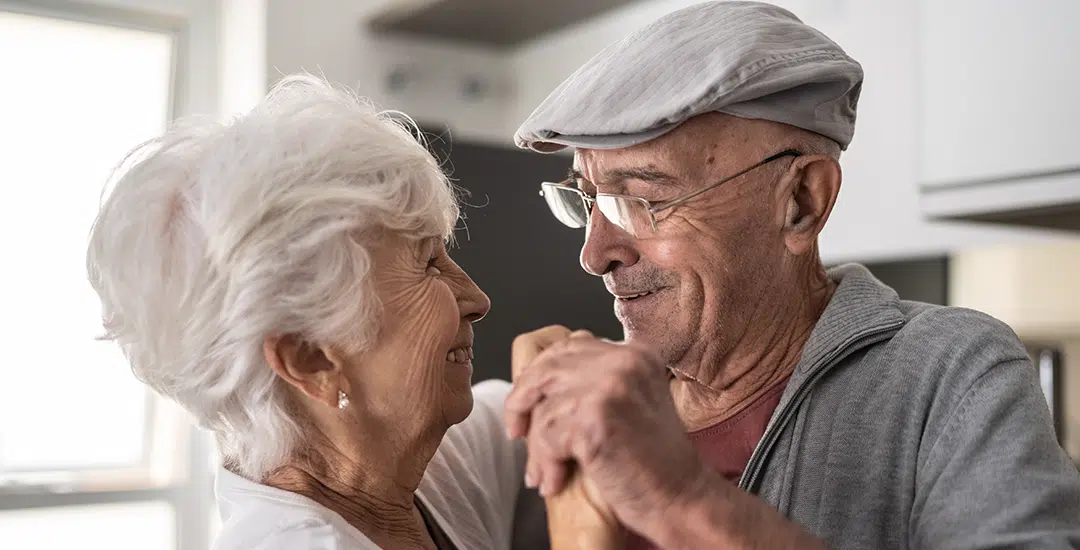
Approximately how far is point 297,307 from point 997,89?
144cm

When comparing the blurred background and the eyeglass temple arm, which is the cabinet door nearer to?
the blurred background

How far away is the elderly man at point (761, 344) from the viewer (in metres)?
0.89

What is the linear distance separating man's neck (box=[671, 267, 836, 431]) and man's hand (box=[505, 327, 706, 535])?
40 cm

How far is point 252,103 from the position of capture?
3174 mm

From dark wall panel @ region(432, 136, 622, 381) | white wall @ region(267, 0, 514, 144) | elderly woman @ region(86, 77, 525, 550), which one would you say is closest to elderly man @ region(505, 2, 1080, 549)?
elderly woman @ region(86, 77, 525, 550)

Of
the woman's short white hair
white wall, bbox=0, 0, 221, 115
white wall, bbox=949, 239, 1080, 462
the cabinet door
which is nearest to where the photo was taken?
the woman's short white hair

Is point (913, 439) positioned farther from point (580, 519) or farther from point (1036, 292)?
point (1036, 292)

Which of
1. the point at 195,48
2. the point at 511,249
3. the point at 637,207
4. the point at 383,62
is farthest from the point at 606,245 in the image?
the point at 195,48

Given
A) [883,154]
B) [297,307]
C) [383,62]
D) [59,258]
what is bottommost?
[297,307]

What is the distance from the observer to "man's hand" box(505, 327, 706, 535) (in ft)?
2.79

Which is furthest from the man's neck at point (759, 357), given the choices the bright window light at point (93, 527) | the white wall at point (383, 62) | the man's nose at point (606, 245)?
the bright window light at point (93, 527)

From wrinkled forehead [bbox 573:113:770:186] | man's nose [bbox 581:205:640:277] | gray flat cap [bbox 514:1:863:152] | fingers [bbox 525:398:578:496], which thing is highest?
gray flat cap [bbox 514:1:863:152]

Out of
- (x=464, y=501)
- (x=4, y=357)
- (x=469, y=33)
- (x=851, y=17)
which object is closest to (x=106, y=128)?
(x=4, y=357)

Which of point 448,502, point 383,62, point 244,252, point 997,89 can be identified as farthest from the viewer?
point 383,62
